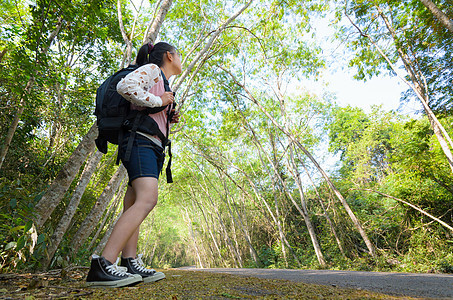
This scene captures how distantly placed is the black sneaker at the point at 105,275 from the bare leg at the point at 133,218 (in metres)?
0.04

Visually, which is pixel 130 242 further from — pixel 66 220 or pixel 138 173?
pixel 66 220

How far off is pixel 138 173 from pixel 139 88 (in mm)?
572

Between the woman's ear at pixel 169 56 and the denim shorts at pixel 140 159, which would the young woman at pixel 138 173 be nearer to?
the denim shorts at pixel 140 159

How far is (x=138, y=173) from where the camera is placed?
68.0 inches

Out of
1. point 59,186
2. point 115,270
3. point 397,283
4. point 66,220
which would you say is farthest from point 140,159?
point 397,283

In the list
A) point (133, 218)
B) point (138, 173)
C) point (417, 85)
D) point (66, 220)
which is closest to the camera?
point (133, 218)

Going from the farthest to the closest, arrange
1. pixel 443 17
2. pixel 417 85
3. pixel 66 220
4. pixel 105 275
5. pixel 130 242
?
1. pixel 417 85
2. pixel 443 17
3. pixel 66 220
4. pixel 130 242
5. pixel 105 275

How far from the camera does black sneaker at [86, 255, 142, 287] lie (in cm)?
147

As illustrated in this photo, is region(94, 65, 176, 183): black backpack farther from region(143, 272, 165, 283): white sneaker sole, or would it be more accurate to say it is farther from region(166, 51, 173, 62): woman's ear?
region(143, 272, 165, 283): white sneaker sole

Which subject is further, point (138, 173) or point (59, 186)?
point (59, 186)

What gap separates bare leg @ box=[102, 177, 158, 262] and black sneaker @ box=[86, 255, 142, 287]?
0.04m

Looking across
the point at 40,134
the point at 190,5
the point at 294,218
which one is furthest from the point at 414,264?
the point at 40,134

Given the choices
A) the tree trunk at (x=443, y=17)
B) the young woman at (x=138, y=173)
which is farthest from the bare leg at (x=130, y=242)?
the tree trunk at (x=443, y=17)

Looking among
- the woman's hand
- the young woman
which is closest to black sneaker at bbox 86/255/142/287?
the young woman
